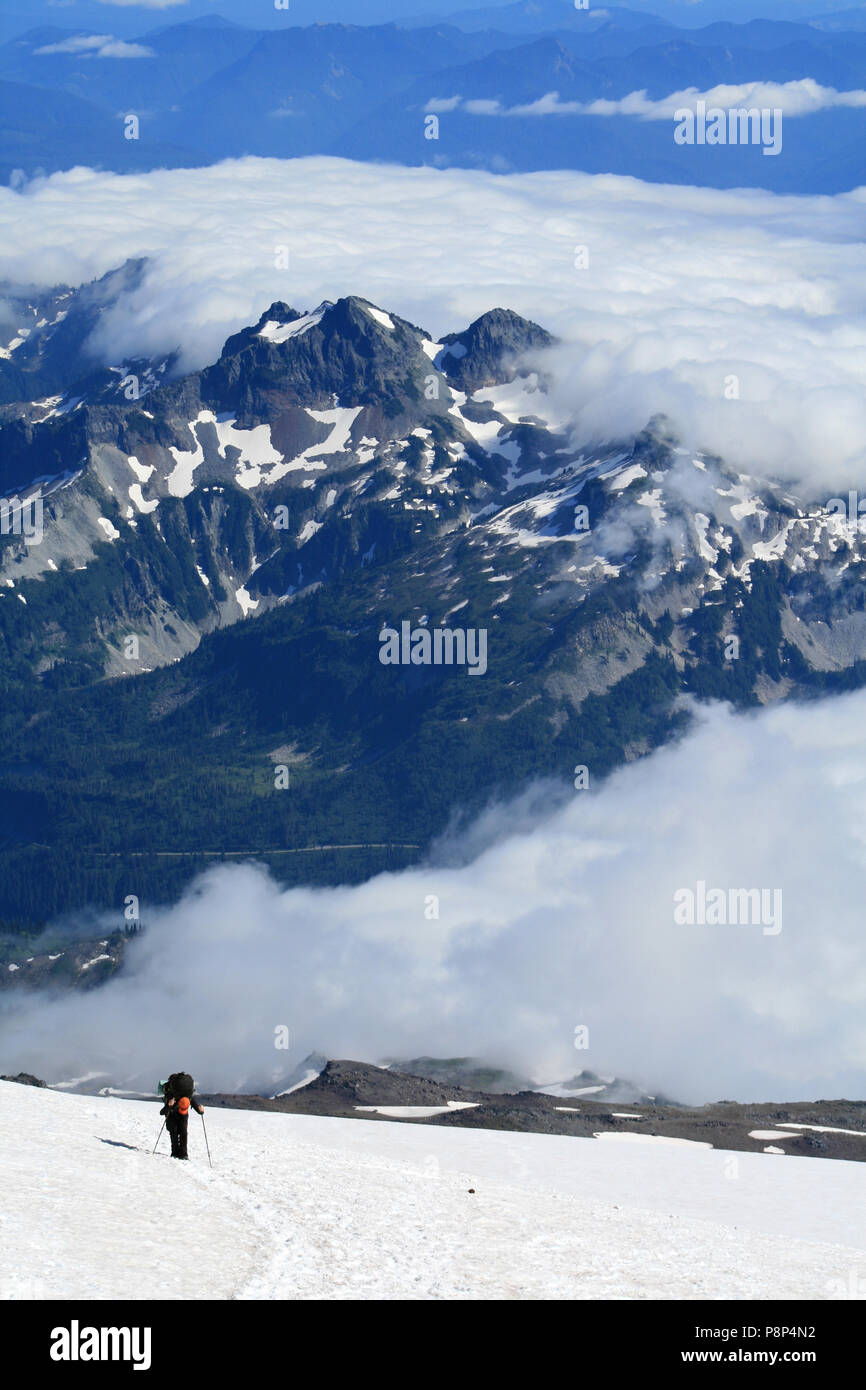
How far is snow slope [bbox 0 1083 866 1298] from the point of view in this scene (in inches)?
2911

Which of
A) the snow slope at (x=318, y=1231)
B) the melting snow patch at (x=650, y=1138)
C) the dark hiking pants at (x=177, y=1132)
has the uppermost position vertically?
the dark hiking pants at (x=177, y=1132)

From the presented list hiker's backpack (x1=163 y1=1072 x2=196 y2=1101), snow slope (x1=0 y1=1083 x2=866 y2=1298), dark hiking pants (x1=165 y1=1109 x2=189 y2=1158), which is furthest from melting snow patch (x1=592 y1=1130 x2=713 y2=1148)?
hiker's backpack (x1=163 y1=1072 x2=196 y2=1101)

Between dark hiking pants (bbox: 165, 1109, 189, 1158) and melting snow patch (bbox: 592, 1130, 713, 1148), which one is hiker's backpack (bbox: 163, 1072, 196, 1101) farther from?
melting snow patch (bbox: 592, 1130, 713, 1148)

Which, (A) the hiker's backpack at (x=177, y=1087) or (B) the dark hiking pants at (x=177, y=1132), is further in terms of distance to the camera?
(B) the dark hiking pants at (x=177, y=1132)

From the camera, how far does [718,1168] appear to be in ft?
467

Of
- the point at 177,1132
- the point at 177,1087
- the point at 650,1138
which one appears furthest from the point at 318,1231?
the point at 650,1138

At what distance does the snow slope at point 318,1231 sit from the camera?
7394cm

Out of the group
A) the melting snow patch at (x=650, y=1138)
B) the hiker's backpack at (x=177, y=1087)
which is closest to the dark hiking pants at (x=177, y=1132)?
the hiker's backpack at (x=177, y=1087)

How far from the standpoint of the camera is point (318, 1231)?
82.1 metres

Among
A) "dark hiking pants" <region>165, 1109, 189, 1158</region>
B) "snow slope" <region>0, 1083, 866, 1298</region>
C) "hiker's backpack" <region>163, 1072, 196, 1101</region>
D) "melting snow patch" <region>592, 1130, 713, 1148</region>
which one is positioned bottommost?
"melting snow patch" <region>592, 1130, 713, 1148</region>

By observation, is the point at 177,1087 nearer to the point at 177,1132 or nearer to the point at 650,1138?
the point at 177,1132

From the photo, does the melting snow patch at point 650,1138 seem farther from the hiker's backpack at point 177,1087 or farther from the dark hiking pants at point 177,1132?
the hiker's backpack at point 177,1087
